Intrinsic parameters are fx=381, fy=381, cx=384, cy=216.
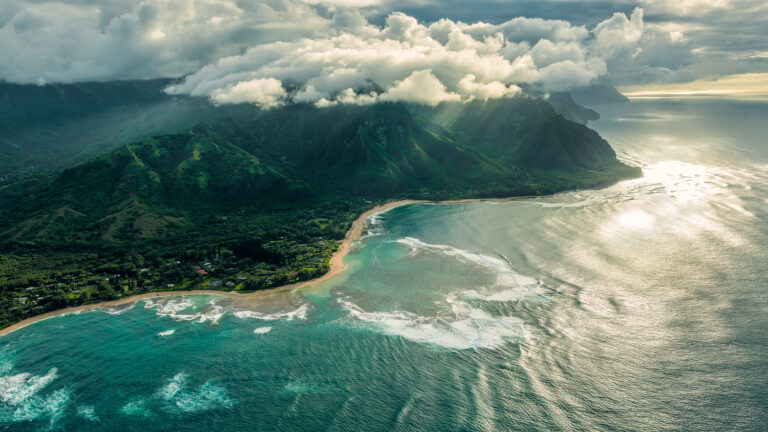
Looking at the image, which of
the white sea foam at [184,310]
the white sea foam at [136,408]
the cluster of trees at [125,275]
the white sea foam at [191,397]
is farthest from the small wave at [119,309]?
the white sea foam at [136,408]

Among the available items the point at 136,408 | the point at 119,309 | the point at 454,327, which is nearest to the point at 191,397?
the point at 136,408

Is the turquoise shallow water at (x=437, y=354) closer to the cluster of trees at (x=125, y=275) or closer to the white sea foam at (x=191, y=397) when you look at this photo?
the white sea foam at (x=191, y=397)

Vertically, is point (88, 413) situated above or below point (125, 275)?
below

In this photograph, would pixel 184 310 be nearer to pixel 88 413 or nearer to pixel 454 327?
pixel 88 413

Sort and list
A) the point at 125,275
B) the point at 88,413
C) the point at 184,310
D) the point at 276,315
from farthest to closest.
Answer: the point at 125,275
the point at 184,310
the point at 276,315
the point at 88,413

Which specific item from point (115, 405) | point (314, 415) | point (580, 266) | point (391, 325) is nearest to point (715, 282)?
point (580, 266)

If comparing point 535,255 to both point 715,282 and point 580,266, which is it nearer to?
point 580,266
